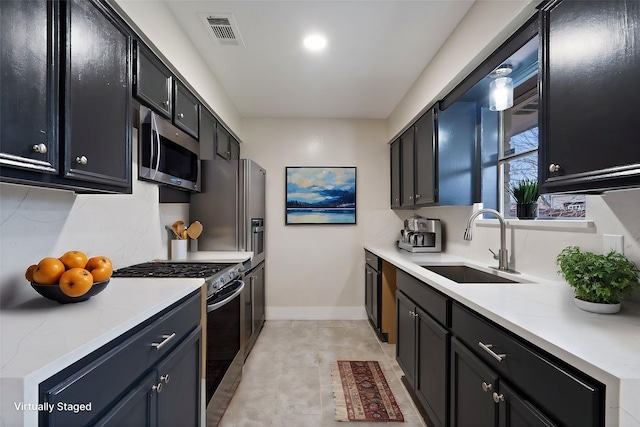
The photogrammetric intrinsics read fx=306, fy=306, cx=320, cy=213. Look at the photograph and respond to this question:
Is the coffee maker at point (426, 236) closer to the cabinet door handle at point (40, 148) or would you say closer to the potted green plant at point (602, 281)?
the potted green plant at point (602, 281)

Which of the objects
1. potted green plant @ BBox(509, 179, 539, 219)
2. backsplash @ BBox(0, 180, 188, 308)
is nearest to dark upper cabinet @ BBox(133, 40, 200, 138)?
→ backsplash @ BBox(0, 180, 188, 308)

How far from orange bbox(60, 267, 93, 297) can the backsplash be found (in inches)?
11.9

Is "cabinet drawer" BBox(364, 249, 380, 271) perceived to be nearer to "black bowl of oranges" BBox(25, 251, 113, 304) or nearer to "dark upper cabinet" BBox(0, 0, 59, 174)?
"black bowl of oranges" BBox(25, 251, 113, 304)

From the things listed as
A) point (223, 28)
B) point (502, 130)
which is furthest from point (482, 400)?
point (223, 28)

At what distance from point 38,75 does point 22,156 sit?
27 centimetres

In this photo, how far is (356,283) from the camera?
3.94 metres

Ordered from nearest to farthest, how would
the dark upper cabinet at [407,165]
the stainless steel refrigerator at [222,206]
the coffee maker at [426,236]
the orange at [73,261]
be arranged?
1. the orange at [73,261]
2. the stainless steel refrigerator at [222,206]
3. the coffee maker at [426,236]
4. the dark upper cabinet at [407,165]

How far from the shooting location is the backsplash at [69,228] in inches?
45.8

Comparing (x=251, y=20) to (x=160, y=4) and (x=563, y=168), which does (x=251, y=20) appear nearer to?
(x=160, y=4)

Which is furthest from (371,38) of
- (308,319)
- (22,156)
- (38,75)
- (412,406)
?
(308,319)

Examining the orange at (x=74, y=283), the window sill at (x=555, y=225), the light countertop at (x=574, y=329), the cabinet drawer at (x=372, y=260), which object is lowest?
the cabinet drawer at (x=372, y=260)

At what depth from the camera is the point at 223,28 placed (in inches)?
81.6

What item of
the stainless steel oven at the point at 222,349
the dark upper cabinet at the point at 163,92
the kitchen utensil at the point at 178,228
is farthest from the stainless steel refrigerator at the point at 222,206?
the stainless steel oven at the point at 222,349

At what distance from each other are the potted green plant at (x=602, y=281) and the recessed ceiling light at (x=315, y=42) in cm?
201
